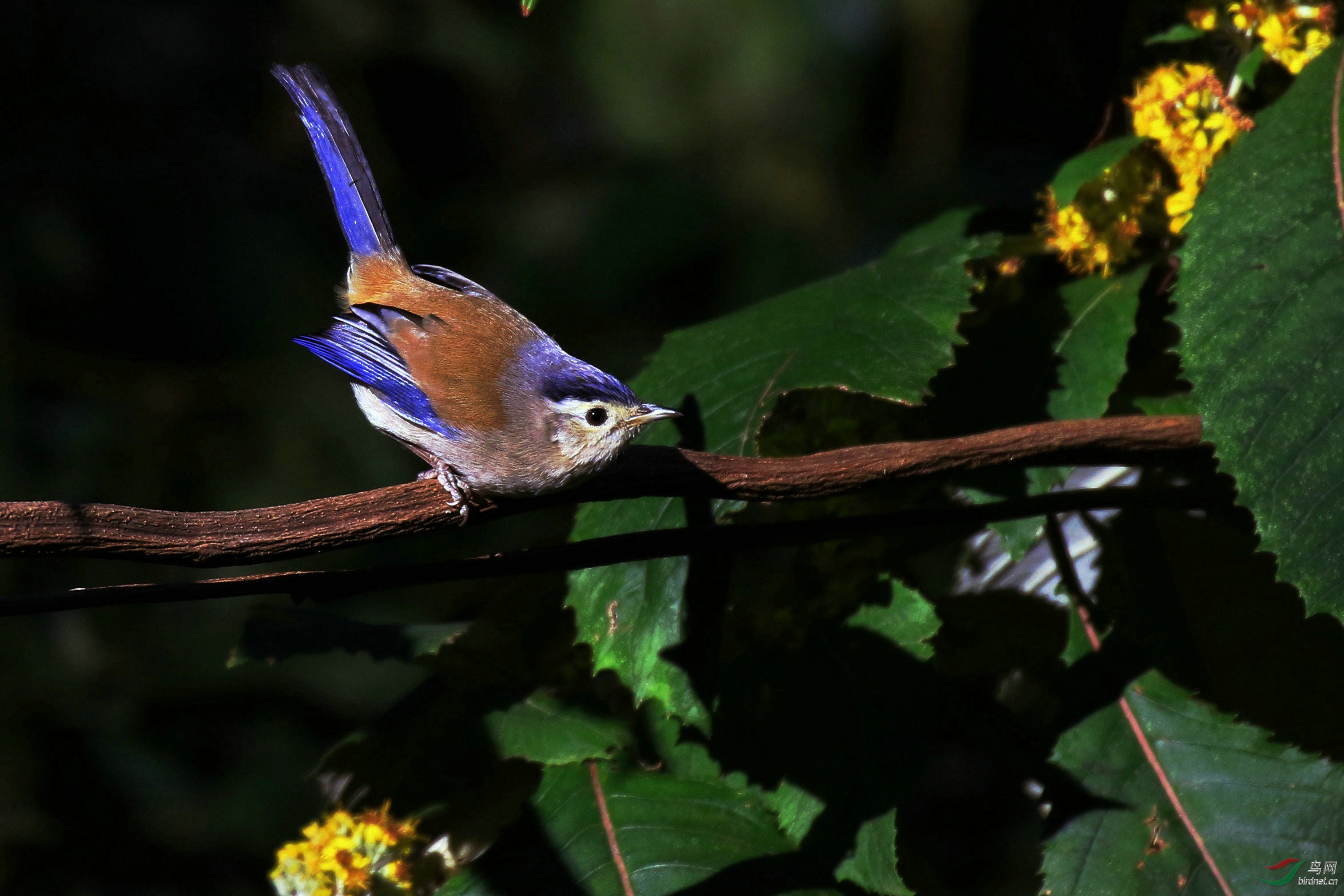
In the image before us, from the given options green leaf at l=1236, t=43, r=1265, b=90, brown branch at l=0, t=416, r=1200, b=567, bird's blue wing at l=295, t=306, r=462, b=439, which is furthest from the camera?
bird's blue wing at l=295, t=306, r=462, b=439

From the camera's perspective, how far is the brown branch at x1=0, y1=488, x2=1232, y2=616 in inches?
57.8

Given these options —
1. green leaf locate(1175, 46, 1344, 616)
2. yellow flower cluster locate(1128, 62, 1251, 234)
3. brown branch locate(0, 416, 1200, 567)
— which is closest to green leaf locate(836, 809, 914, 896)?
brown branch locate(0, 416, 1200, 567)

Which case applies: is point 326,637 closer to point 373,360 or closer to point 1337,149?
point 373,360

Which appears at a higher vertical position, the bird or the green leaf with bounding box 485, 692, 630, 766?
the bird

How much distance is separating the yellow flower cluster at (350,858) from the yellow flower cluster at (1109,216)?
188 cm

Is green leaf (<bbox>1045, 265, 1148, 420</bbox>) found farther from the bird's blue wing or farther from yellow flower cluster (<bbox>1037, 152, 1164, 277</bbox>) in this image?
the bird's blue wing

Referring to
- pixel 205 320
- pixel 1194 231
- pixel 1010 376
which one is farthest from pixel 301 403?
pixel 1194 231

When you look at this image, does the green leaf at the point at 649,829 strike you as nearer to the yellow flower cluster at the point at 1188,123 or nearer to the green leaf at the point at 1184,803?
the green leaf at the point at 1184,803

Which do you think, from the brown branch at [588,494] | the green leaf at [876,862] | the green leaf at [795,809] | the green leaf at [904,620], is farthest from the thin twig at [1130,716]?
the green leaf at [795,809]

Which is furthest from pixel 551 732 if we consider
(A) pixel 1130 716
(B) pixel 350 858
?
(A) pixel 1130 716

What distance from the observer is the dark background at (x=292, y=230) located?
4.18 meters

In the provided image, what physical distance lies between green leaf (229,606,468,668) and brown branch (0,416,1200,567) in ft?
1.55

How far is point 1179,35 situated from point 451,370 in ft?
5.78

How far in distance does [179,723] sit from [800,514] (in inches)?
121
